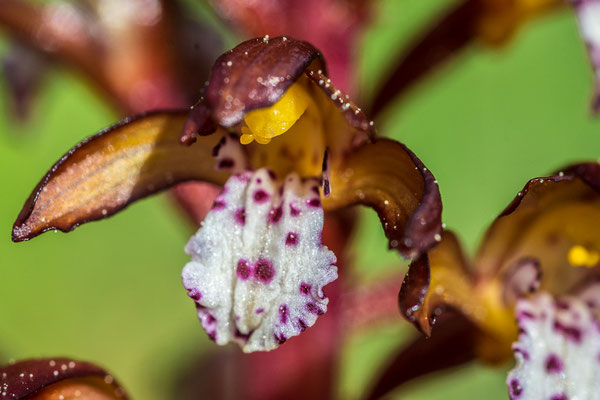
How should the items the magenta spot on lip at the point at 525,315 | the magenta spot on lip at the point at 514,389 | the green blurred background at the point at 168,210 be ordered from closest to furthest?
1. the magenta spot on lip at the point at 514,389
2. the magenta spot on lip at the point at 525,315
3. the green blurred background at the point at 168,210

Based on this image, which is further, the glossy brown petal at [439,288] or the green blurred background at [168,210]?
the green blurred background at [168,210]

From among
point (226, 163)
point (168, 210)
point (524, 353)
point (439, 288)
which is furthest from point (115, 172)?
point (168, 210)

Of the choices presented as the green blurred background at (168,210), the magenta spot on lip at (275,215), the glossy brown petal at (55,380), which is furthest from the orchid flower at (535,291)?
the green blurred background at (168,210)

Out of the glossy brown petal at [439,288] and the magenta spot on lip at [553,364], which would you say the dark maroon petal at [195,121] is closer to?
the glossy brown petal at [439,288]

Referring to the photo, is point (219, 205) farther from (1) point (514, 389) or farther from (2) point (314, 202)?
(1) point (514, 389)

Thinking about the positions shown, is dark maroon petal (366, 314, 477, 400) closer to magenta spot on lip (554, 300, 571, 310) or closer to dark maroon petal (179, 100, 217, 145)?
magenta spot on lip (554, 300, 571, 310)
